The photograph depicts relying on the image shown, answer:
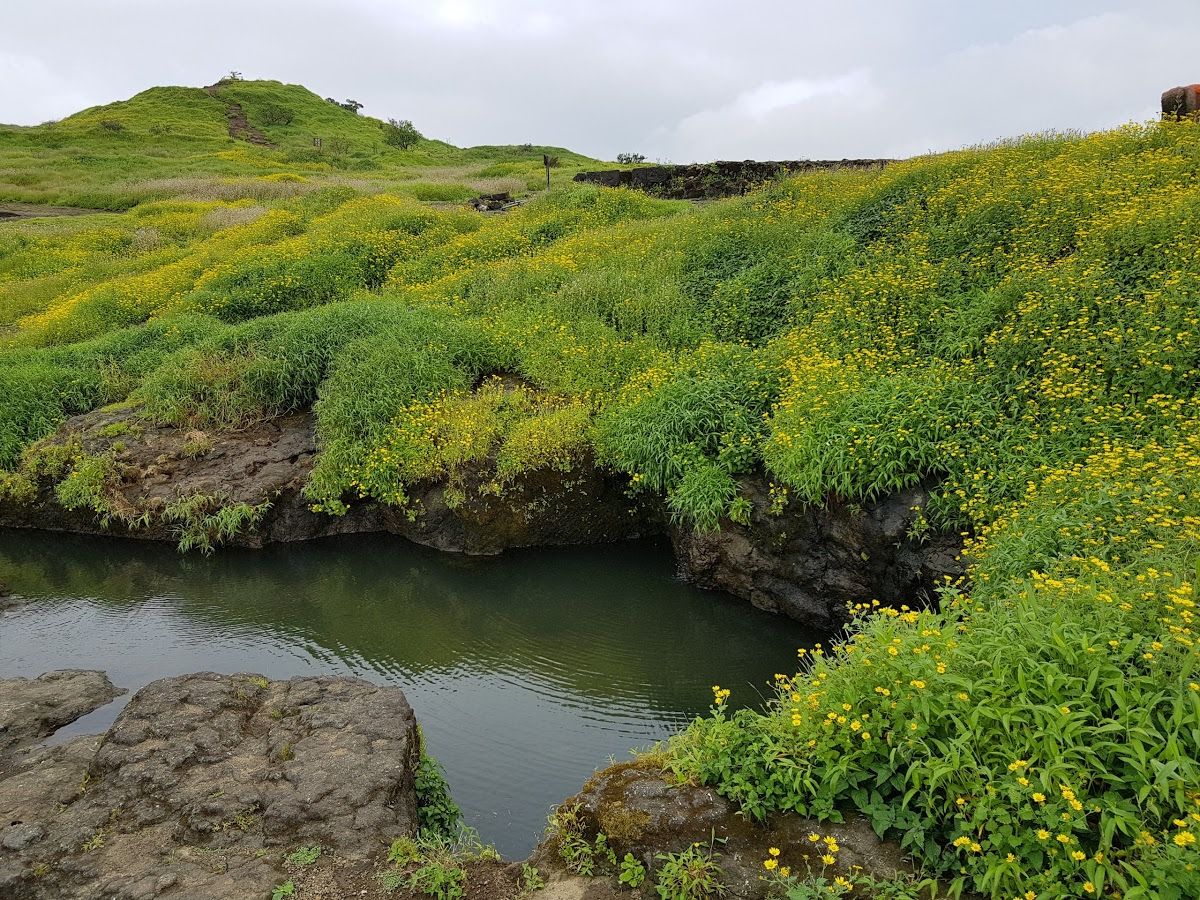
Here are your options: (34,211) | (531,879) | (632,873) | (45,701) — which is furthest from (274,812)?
(34,211)

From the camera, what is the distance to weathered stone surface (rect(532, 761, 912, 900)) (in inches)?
150

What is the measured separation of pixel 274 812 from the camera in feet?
16.0

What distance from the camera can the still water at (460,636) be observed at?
6.73 metres

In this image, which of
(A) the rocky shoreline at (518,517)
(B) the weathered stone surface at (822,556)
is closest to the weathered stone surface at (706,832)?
(B) the weathered stone surface at (822,556)

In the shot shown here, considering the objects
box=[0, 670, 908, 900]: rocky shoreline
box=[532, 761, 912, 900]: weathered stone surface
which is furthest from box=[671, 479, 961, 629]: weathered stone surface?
box=[0, 670, 908, 900]: rocky shoreline

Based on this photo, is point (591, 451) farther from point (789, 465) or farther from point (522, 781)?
point (522, 781)

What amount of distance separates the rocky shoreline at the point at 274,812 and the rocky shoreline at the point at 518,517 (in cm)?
425

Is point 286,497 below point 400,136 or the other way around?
below

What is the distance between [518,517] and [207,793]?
610 centimetres

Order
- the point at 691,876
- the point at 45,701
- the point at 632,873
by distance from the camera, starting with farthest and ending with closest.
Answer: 1. the point at 45,701
2. the point at 632,873
3. the point at 691,876

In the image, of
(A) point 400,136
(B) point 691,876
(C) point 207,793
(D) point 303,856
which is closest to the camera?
(B) point 691,876

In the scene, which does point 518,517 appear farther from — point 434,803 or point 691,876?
point 691,876

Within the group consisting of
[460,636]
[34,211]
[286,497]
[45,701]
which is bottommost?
[460,636]

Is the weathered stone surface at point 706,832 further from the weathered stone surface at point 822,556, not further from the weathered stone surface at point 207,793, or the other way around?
the weathered stone surface at point 822,556
